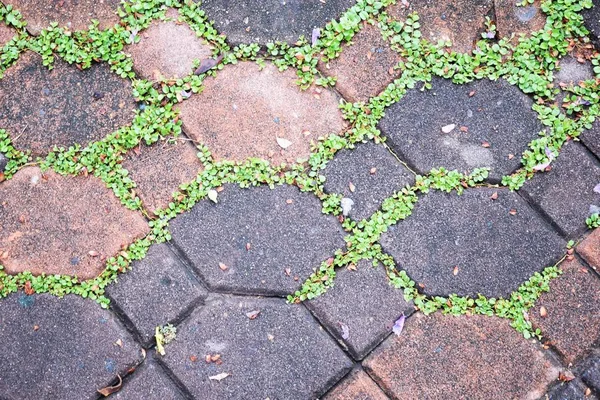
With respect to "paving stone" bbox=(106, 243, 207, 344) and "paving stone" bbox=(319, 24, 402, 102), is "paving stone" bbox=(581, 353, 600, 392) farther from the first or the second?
"paving stone" bbox=(106, 243, 207, 344)

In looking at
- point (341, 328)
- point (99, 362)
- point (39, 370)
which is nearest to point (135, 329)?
point (99, 362)

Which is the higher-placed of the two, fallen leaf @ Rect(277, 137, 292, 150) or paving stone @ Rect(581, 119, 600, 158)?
paving stone @ Rect(581, 119, 600, 158)

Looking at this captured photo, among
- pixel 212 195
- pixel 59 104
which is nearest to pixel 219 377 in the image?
pixel 212 195

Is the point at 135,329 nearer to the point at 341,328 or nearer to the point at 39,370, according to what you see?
the point at 39,370

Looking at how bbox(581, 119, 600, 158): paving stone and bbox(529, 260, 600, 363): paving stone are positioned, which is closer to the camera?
bbox(529, 260, 600, 363): paving stone

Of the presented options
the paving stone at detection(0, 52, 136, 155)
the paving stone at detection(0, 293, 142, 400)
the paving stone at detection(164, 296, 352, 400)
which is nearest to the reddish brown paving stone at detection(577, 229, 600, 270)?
the paving stone at detection(164, 296, 352, 400)

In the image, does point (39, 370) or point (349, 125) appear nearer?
Answer: point (39, 370)
